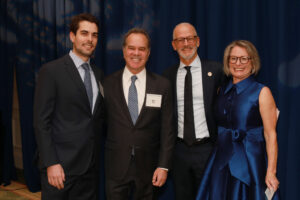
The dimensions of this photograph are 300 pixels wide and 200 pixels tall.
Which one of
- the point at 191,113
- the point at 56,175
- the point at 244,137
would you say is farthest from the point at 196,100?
the point at 56,175

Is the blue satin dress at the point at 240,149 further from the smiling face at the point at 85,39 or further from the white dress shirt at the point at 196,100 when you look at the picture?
the smiling face at the point at 85,39

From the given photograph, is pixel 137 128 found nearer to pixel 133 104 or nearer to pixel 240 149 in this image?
pixel 133 104

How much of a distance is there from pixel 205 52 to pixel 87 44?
0.98 meters

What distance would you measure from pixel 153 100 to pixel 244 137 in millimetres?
599

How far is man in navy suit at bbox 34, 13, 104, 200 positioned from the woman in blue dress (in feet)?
2.67

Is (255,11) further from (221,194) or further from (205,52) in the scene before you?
(221,194)

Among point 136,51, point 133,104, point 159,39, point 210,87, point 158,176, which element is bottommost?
point 158,176

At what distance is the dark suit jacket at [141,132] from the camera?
1.94m

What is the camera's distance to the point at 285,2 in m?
2.05

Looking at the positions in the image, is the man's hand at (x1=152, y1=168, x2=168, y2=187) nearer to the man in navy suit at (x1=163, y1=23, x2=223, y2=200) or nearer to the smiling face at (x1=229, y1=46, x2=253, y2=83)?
the man in navy suit at (x1=163, y1=23, x2=223, y2=200)

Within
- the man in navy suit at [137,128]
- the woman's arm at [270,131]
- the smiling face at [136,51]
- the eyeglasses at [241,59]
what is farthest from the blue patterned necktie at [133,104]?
the woman's arm at [270,131]

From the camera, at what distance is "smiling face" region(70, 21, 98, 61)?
6.66ft

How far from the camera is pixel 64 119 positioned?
6.28ft

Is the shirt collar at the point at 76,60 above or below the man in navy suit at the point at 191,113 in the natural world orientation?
above
